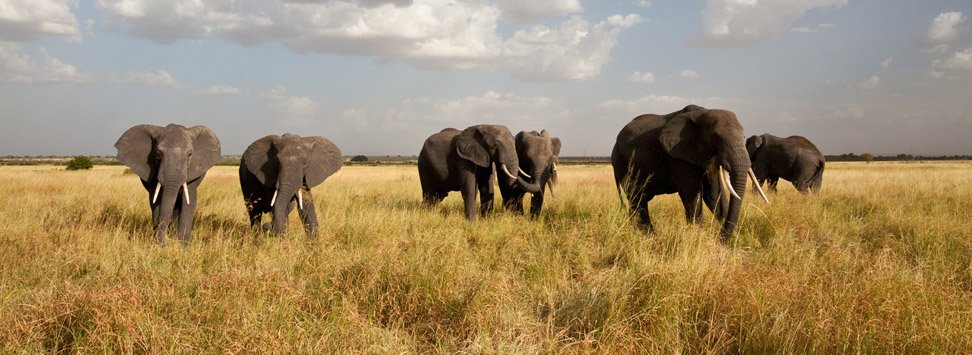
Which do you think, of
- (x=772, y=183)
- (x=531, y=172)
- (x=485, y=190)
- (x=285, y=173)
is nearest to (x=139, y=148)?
(x=285, y=173)

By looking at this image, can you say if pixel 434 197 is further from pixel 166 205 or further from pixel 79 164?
pixel 79 164

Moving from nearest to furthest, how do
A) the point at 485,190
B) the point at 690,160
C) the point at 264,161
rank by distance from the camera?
the point at 690,160, the point at 264,161, the point at 485,190

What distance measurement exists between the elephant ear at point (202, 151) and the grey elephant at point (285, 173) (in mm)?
457

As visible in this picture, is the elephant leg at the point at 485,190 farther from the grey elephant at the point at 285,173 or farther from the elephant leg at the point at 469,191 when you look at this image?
the grey elephant at the point at 285,173

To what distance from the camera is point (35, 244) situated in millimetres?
6680

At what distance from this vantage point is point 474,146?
11.3 meters

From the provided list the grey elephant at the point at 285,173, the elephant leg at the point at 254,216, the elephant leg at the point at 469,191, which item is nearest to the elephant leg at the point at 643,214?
the elephant leg at the point at 469,191

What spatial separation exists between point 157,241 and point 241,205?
5.71 m

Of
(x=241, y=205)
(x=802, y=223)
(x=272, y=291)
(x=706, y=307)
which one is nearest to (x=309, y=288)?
(x=272, y=291)

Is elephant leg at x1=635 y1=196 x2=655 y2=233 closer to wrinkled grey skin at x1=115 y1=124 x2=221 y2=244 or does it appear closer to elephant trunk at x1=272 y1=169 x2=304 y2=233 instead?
elephant trunk at x1=272 y1=169 x2=304 y2=233

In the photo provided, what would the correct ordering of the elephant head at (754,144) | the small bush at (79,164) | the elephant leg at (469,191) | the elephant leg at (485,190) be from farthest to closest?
the small bush at (79,164) < the elephant head at (754,144) < the elephant leg at (485,190) < the elephant leg at (469,191)

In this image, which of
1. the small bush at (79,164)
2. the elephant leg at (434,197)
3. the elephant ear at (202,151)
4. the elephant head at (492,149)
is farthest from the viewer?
the small bush at (79,164)

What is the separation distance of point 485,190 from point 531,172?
3.85 ft

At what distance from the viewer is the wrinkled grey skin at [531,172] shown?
11.6 metres
